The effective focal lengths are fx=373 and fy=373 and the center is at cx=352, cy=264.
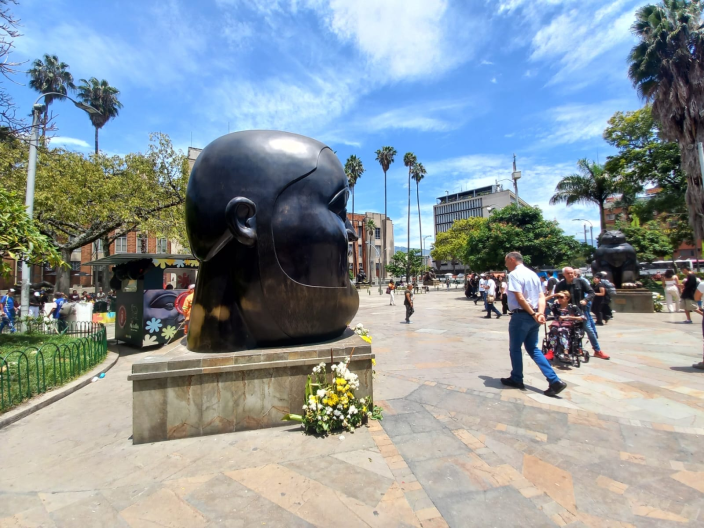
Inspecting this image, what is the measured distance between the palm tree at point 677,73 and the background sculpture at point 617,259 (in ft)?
29.7

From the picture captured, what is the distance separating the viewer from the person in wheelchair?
638 centimetres

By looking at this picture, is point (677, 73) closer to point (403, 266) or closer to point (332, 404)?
point (332, 404)

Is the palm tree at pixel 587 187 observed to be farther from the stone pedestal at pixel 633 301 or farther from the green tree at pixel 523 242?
the stone pedestal at pixel 633 301

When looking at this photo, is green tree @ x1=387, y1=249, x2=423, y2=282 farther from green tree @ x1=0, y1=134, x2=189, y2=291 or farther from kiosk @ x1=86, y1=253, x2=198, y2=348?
kiosk @ x1=86, y1=253, x2=198, y2=348

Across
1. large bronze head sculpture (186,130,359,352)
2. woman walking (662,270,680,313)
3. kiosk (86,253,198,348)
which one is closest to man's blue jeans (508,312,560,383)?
large bronze head sculpture (186,130,359,352)

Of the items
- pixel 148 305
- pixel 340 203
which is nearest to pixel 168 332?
pixel 148 305

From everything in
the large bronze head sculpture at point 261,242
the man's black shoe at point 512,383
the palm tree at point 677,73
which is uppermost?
the palm tree at point 677,73

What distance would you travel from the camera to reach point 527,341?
498 centimetres

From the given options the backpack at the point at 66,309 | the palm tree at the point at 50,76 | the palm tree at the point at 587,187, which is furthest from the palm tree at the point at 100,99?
the palm tree at the point at 587,187

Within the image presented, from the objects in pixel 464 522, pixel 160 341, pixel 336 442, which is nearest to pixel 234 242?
pixel 336 442

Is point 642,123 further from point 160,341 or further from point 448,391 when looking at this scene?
point 160,341

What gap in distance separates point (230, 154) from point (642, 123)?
33706 mm

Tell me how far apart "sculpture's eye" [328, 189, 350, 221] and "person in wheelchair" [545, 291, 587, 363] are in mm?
4510

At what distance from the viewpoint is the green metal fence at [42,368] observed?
16.2 ft
